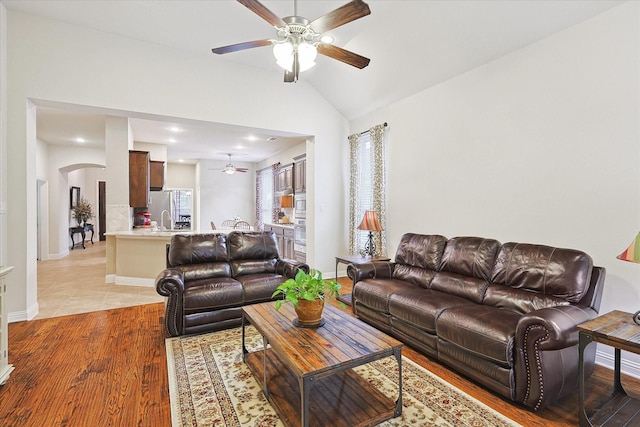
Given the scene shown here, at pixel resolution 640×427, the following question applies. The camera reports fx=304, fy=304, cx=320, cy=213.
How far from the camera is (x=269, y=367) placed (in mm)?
2438

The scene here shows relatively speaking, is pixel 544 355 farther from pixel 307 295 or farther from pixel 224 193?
pixel 224 193

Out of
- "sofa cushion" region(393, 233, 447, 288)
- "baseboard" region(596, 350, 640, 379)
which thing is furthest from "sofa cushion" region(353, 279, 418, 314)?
"baseboard" region(596, 350, 640, 379)

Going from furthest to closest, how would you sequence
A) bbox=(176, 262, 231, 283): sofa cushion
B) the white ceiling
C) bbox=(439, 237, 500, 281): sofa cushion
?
bbox=(176, 262, 231, 283): sofa cushion, bbox=(439, 237, 500, 281): sofa cushion, the white ceiling

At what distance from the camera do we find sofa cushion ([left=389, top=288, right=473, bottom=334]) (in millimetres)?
2688

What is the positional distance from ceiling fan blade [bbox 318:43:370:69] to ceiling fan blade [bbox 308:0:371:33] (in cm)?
23

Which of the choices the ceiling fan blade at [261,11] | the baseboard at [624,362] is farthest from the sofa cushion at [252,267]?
the baseboard at [624,362]

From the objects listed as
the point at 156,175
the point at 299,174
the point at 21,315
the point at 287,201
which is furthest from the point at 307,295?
the point at 156,175

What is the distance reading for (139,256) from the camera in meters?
5.30

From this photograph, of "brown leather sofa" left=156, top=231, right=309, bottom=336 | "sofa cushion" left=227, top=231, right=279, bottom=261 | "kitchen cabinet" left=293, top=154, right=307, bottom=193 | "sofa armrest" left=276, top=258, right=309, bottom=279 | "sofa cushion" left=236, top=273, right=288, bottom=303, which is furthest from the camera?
"kitchen cabinet" left=293, top=154, right=307, bottom=193

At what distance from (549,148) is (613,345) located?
1971 millimetres

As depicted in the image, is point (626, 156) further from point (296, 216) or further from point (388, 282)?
point (296, 216)

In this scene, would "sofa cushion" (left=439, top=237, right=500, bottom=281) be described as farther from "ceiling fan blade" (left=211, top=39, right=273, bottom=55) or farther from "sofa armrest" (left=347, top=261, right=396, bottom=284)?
"ceiling fan blade" (left=211, top=39, right=273, bottom=55)

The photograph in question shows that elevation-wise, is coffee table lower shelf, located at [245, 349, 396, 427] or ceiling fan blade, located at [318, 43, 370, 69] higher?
ceiling fan blade, located at [318, 43, 370, 69]

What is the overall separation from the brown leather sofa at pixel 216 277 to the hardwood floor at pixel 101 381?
1.37 feet
